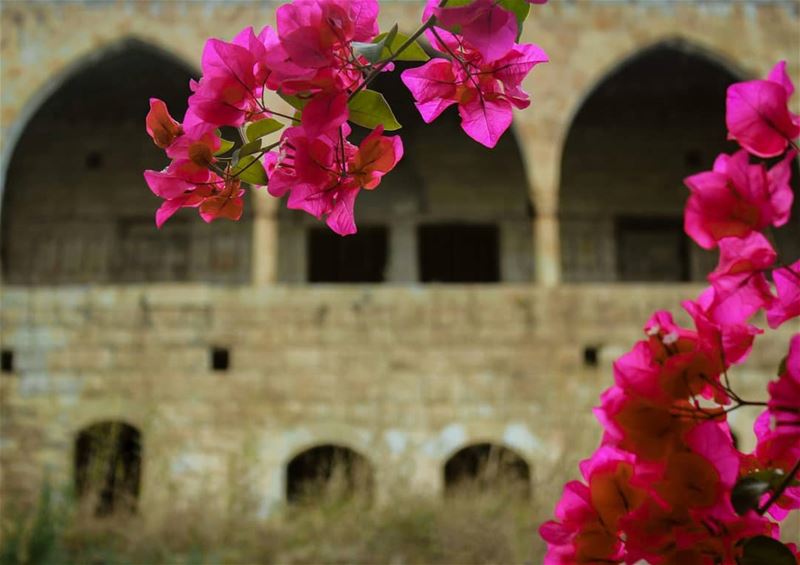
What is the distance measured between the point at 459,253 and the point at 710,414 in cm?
1180

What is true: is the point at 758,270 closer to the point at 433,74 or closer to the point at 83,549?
the point at 433,74

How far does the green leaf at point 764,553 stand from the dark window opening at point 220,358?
8.50 meters

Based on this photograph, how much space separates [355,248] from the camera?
13.0m

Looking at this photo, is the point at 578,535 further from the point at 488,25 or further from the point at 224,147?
the point at 224,147

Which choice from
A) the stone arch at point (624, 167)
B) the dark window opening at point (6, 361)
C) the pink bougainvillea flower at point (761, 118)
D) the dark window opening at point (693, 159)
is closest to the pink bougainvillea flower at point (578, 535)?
the pink bougainvillea flower at point (761, 118)

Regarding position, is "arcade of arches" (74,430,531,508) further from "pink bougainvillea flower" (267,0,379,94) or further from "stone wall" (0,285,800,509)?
"pink bougainvillea flower" (267,0,379,94)

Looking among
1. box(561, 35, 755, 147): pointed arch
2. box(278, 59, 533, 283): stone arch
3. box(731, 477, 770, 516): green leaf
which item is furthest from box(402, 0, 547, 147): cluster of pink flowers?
box(278, 59, 533, 283): stone arch

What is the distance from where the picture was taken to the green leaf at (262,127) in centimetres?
123

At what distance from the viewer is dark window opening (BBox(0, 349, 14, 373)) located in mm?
9211

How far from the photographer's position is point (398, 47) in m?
1.14

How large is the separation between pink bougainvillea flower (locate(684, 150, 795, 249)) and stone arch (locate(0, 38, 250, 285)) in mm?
11007

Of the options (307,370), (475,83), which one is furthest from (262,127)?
(307,370)

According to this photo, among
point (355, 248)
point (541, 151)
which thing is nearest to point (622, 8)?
point (541, 151)

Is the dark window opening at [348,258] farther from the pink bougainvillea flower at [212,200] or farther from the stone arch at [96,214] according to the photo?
the pink bougainvillea flower at [212,200]
